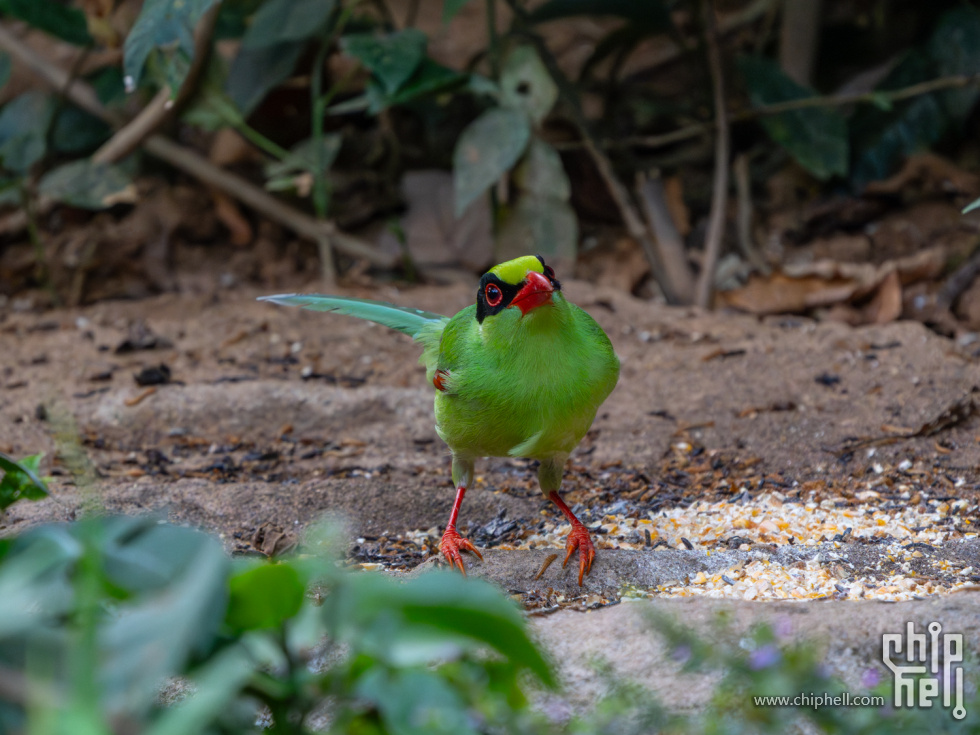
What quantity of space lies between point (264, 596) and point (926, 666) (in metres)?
1.40

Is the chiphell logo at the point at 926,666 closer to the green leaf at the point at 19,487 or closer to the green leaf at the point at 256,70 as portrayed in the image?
the green leaf at the point at 19,487

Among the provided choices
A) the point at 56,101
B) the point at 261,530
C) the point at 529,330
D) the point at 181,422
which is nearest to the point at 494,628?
the point at 529,330

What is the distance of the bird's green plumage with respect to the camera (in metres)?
2.84

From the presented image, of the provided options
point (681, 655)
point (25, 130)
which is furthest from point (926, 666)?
point (25, 130)

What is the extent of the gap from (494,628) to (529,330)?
1.63 m

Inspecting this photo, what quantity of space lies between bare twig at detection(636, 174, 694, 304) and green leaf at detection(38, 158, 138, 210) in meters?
3.38

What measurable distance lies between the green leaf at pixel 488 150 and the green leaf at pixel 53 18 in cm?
262

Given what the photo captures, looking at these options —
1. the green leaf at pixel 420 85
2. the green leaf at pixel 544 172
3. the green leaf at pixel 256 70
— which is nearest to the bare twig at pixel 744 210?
the green leaf at pixel 544 172

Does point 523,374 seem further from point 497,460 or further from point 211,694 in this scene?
point 211,694

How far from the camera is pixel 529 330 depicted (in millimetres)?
2854

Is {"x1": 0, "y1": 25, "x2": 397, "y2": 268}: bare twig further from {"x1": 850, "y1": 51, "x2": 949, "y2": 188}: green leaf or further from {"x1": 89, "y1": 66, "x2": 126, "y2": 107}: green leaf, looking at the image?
{"x1": 850, "y1": 51, "x2": 949, "y2": 188}: green leaf

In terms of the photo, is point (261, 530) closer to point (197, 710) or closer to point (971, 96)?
point (197, 710)

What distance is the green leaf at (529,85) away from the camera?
5492 millimetres

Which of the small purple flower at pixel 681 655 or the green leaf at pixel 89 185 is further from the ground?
the green leaf at pixel 89 185
